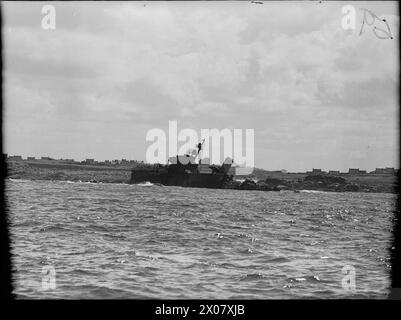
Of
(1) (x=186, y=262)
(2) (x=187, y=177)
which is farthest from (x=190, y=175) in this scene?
(1) (x=186, y=262)

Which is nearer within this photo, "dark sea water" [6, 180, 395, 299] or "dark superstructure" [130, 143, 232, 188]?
"dark sea water" [6, 180, 395, 299]

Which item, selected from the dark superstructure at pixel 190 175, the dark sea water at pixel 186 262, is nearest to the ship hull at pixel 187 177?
the dark superstructure at pixel 190 175

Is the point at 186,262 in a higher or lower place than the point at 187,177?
lower

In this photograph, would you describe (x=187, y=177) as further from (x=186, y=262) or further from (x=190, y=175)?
(x=186, y=262)

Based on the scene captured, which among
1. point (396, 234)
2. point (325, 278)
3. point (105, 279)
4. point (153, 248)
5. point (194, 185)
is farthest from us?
point (194, 185)

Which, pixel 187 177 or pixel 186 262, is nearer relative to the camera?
pixel 186 262

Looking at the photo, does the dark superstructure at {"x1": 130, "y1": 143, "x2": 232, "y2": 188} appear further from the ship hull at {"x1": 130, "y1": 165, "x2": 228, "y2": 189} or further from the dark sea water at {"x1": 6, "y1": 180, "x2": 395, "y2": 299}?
the dark sea water at {"x1": 6, "y1": 180, "x2": 395, "y2": 299}

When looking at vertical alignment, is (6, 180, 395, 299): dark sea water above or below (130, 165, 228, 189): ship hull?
below

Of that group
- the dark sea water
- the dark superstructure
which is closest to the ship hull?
the dark superstructure

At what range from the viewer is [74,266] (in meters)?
18.7

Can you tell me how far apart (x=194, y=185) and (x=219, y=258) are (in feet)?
388

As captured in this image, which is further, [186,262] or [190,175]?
[190,175]
